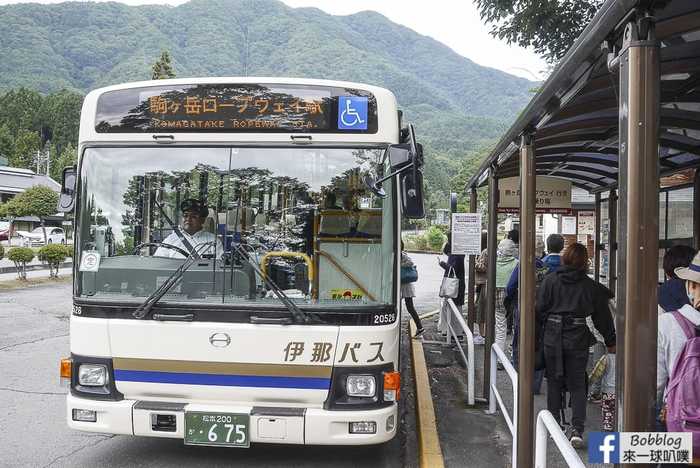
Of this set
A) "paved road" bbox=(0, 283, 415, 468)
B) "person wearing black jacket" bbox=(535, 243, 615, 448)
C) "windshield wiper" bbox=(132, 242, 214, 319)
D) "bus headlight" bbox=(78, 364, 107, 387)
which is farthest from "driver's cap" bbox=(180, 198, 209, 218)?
"person wearing black jacket" bbox=(535, 243, 615, 448)

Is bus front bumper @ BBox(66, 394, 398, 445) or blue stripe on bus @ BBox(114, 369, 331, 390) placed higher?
blue stripe on bus @ BBox(114, 369, 331, 390)

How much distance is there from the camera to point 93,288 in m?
4.86

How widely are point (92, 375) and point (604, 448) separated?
12.4ft

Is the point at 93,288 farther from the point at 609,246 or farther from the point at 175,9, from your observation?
the point at 175,9

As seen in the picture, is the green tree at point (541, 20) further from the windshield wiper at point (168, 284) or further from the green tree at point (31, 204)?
the green tree at point (31, 204)

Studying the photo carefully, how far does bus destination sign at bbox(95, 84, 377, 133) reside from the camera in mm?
4832

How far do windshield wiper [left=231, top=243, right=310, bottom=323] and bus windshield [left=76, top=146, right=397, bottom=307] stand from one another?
1cm

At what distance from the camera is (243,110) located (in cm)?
486

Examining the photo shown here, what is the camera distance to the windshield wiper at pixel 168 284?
457 cm

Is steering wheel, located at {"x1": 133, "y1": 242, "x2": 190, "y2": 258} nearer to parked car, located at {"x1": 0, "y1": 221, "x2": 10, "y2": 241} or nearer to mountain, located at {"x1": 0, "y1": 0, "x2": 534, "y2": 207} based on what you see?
parked car, located at {"x1": 0, "y1": 221, "x2": 10, "y2": 241}

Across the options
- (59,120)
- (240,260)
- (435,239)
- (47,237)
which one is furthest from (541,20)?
(59,120)

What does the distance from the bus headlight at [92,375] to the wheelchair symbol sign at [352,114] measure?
251cm

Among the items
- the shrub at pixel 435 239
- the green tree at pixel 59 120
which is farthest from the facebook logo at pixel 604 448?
the green tree at pixel 59 120

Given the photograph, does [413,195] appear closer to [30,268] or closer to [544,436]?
[544,436]
